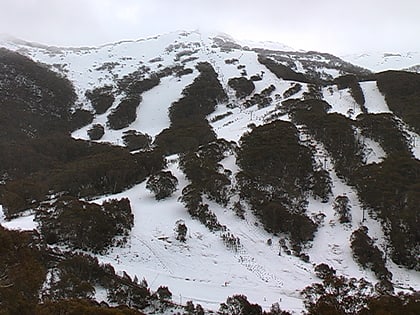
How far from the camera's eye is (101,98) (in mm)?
82750

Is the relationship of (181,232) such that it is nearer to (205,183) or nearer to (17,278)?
(205,183)

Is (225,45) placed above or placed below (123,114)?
below

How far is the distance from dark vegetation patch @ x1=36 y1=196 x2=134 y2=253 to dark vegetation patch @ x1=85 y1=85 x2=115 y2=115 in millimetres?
55239

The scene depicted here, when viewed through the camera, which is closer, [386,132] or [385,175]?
[385,175]

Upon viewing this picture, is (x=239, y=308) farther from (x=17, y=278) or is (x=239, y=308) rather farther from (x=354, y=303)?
(x=17, y=278)

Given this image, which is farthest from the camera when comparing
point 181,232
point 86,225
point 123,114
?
point 123,114

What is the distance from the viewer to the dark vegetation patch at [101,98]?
79125 millimetres

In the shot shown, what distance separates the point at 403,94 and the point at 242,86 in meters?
32.3

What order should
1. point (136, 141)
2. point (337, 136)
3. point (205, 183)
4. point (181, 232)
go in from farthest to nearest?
point (136, 141), point (337, 136), point (205, 183), point (181, 232)

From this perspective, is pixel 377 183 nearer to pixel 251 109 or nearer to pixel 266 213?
pixel 266 213

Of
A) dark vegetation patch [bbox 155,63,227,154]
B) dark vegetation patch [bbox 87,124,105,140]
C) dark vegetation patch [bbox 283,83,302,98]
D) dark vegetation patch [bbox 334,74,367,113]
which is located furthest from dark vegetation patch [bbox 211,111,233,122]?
dark vegetation patch [bbox 334,74,367,113]

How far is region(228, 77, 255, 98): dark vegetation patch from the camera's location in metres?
78.0

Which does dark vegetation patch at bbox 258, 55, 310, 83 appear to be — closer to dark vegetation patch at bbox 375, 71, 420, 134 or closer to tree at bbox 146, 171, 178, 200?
dark vegetation patch at bbox 375, 71, 420, 134

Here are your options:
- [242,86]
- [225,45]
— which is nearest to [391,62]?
[225,45]
